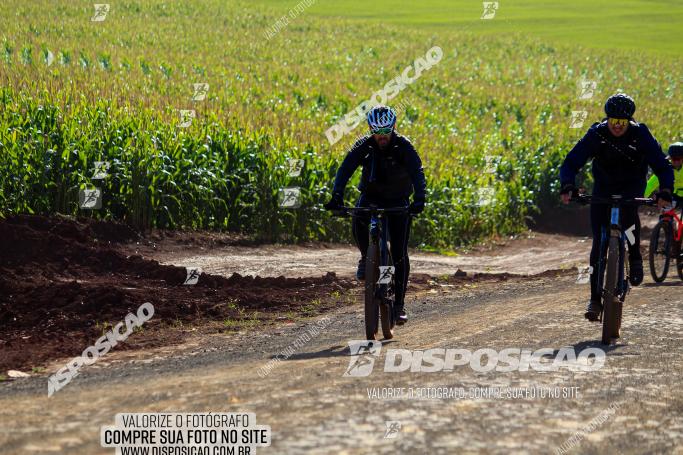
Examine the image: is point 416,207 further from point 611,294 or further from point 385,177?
point 611,294

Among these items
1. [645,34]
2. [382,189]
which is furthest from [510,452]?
[645,34]

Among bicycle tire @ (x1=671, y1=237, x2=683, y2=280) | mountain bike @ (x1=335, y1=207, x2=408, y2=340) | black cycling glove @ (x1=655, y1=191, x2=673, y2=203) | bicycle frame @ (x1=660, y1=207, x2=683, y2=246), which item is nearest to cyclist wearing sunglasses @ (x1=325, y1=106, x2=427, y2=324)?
mountain bike @ (x1=335, y1=207, x2=408, y2=340)

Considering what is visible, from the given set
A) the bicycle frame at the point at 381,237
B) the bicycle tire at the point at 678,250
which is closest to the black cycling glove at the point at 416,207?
the bicycle frame at the point at 381,237

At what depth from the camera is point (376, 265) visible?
33.9 feet

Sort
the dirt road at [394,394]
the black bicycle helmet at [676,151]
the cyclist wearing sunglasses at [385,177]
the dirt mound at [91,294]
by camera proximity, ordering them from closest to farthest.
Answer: the dirt road at [394,394] < the cyclist wearing sunglasses at [385,177] < the dirt mound at [91,294] < the black bicycle helmet at [676,151]

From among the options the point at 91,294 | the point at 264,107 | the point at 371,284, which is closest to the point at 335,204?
the point at 371,284

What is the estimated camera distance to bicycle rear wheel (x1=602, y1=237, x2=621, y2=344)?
10172mm

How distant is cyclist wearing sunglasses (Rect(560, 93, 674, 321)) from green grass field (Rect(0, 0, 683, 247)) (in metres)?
10.0

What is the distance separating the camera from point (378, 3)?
7831 centimetres

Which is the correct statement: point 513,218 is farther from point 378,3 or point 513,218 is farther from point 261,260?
point 378,3

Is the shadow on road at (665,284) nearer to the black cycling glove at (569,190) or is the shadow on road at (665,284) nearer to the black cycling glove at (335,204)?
the black cycling glove at (569,190)

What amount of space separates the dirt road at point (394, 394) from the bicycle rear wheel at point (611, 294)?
18cm

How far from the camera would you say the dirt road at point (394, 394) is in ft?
21.2

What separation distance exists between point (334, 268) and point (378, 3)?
63.1 metres
